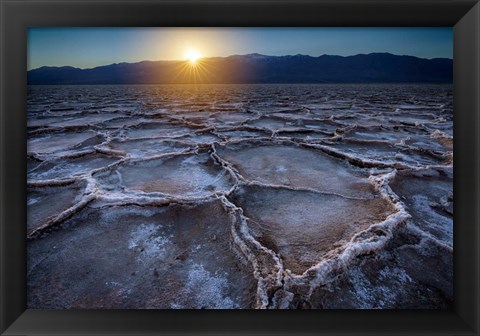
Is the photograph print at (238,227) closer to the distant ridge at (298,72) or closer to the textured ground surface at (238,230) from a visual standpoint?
the textured ground surface at (238,230)

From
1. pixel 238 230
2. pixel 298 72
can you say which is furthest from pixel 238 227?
pixel 298 72

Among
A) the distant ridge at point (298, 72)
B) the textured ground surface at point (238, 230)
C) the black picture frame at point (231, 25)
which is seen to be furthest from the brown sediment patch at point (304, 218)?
the distant ridge at point (298, 72)

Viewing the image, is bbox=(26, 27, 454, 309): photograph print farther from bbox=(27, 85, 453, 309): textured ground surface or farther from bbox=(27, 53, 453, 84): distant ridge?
bbox=(27, 53, 453, 84): distant ridge

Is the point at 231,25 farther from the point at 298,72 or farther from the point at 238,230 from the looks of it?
the point at 298,72

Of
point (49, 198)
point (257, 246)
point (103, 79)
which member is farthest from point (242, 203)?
point (103, 79)

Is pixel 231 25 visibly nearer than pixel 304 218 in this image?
Yes

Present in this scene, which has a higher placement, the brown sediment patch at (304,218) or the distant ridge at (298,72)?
the distant ridge at (298,72)

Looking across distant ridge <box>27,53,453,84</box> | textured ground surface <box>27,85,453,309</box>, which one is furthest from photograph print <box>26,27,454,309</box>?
distant ridge <box>27,53,453,84</box>

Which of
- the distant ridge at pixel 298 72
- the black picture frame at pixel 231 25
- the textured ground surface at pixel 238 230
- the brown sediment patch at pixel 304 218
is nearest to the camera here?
the black picture frame at pixel 231 25
